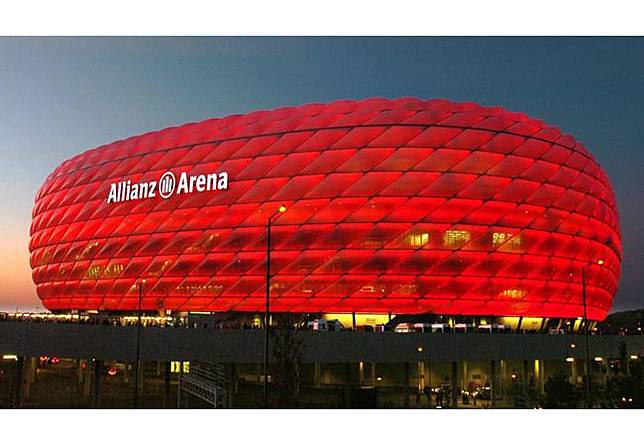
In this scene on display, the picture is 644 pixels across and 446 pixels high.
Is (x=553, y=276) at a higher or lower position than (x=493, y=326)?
higher

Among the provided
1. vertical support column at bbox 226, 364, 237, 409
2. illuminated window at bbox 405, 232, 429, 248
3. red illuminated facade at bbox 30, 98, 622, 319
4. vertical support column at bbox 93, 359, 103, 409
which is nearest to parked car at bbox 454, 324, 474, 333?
red illuminated facade at bbox 30, 98, 622, 319

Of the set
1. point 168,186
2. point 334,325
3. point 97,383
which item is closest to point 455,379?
point 334,325

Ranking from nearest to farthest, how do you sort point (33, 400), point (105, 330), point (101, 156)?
point (105, 330) → point (33, 400) → point (101, 156)

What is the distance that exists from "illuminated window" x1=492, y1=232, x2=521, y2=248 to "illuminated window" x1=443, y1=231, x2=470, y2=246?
7.19 ft

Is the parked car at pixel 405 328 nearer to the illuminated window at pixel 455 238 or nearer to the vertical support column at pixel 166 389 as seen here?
the illuminated window at pixel 455 238

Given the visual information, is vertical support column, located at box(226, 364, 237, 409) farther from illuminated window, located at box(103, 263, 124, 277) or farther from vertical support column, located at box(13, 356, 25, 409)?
illuminated window, located at box(103, 263, 124, 277)

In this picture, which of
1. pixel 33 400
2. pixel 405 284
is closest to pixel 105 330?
pixel 33 400

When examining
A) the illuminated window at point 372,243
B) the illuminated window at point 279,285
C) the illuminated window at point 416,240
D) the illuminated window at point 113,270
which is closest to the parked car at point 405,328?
the illuminated window at point 416,240

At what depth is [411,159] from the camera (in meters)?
56.6

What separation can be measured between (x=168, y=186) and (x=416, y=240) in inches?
793

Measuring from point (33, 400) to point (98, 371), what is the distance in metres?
5.23

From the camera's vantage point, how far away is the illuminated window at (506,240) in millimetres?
57906
